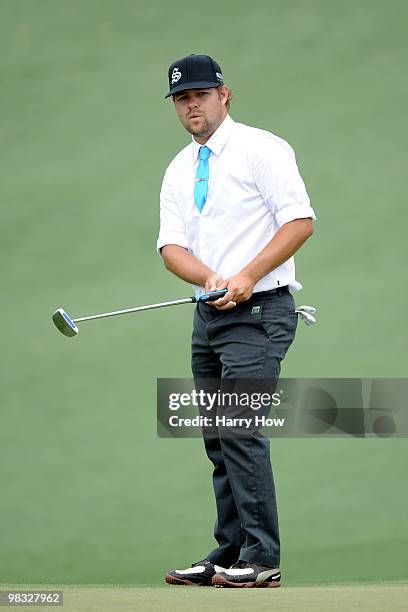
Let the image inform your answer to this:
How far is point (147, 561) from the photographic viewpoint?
4.58 metres

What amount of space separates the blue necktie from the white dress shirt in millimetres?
11

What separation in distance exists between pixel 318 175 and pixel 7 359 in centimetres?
147

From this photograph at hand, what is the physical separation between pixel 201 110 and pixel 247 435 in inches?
32.3

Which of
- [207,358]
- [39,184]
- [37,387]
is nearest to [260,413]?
[207,358]

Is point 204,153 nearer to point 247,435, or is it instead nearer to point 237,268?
point 237,268

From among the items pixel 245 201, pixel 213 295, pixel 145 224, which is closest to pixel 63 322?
pixel 213 295

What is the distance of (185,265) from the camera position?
3344 mm

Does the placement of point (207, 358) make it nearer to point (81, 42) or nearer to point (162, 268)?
point (162, 268)

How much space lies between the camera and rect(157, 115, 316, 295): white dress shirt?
10.6 feet

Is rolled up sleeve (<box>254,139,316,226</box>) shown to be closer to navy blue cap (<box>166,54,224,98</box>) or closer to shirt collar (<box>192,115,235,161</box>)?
shirt collar (<box>192,115,235,161</box>)

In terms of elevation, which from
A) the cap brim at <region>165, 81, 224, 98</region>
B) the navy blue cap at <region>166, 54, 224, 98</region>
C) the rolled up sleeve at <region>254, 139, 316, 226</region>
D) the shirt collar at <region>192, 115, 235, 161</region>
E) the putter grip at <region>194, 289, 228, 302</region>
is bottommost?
the putter grip at <region>194, 289, 228, 302</region>

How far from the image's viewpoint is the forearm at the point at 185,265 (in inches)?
130

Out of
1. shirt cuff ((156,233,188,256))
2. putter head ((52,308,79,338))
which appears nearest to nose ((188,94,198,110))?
shirt cuff ((156,233,188,256))

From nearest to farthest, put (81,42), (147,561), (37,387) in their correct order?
1. (147,561)
2. (37,387)
3. (81,42)
